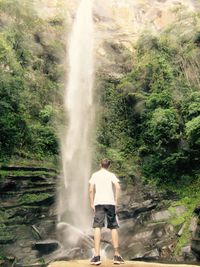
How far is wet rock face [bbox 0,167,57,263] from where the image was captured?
18.3 meters

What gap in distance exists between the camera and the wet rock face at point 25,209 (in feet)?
60.2

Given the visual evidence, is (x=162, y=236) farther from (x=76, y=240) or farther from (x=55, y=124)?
(x=55, y=124)

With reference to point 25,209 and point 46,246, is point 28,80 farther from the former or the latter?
point 46,246

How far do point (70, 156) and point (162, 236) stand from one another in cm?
847

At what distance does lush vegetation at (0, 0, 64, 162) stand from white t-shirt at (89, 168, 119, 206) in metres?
16.2

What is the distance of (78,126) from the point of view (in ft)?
92.7

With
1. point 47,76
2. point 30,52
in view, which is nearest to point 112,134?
point 47,76

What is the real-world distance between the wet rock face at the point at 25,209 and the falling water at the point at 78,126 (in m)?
0.98

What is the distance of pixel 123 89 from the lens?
30.8 metres

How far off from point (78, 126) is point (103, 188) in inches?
825

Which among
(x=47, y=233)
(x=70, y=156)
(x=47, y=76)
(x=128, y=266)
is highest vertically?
(x=47, y=76)

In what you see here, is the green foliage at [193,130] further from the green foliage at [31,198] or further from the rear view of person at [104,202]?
the rear view of person at [104,202]

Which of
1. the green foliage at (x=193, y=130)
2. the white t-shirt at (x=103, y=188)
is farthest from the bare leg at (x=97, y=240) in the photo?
the green foliage at (x=193, y=130)

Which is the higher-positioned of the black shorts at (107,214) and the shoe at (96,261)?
the black shorts at (107,214)
